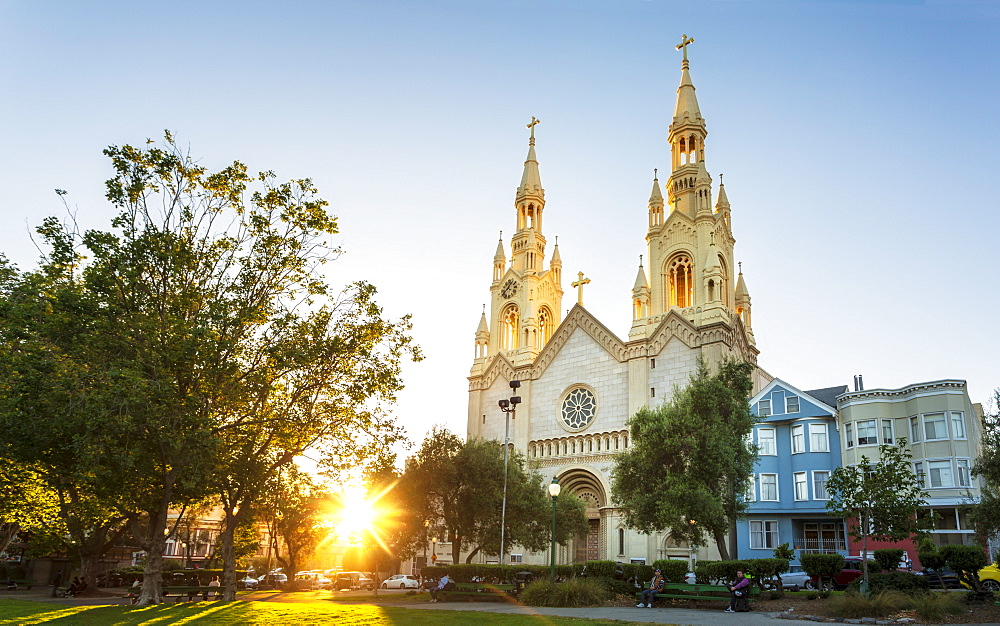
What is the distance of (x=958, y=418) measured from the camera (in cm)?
3778

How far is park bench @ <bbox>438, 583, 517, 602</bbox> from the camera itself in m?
27.8

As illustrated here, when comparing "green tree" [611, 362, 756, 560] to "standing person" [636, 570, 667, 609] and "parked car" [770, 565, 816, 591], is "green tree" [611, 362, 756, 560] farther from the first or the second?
"standing person" [636, 570, 667, 609]

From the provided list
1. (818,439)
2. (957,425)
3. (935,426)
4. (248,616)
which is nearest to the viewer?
(248,616)

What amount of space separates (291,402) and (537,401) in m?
32.8

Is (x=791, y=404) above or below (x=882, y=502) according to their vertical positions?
above

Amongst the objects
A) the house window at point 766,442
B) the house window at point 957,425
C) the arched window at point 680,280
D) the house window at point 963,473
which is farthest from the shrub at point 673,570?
the arched window at point 680,280

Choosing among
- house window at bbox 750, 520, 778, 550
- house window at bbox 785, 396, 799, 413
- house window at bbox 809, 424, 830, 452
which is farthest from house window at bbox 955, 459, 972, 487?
house window at bbox 750, 520, 778, 550

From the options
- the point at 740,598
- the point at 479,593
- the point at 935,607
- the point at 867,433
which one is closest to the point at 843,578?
the point at 740,598

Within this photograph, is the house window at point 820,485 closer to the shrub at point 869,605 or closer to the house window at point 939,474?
the house window at point 939,474

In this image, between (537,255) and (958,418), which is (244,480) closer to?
(958,418)

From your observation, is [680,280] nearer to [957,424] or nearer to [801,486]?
[801,486]

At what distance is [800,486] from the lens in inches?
1620

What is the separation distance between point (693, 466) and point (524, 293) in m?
34.1

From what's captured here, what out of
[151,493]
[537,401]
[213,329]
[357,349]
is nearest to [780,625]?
[357,349]
